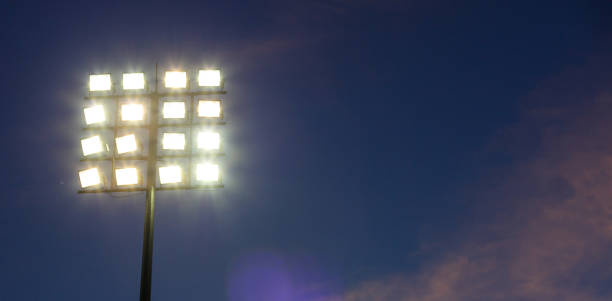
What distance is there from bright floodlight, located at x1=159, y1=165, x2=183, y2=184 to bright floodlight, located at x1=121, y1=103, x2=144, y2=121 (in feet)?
5.43

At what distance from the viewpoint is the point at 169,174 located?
1469 cm

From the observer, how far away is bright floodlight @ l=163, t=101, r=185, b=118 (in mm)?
15477

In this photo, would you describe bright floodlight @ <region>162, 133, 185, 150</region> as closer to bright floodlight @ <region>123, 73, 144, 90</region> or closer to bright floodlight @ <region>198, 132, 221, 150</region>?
bright floodlight @ <region>198, 132, 221, 150</region>

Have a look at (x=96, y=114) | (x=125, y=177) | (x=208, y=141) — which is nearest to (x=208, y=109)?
(x=208, y=141)

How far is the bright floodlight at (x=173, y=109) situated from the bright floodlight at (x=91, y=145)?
1756 millimetres

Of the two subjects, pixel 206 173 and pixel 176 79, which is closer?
pixel 206 173

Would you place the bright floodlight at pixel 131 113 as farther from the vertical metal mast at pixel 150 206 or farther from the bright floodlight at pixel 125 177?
the bright floodlight at pixel 125 177

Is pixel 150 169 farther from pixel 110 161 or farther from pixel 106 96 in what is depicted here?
pixel 106 96

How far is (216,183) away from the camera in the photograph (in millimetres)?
14766

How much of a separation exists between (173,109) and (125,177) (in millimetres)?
2128

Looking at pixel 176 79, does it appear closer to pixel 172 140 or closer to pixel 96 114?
pixel 172 140

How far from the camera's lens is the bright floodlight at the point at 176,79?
51.3 ft

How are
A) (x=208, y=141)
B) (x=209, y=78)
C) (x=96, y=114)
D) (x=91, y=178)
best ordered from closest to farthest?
(x=91, y=178) → (x=208, y=141) → (x=96, y=114) → (x=209, y=78)

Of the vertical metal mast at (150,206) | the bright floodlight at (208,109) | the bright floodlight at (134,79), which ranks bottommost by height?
the vertical metal mast at (150,206)
